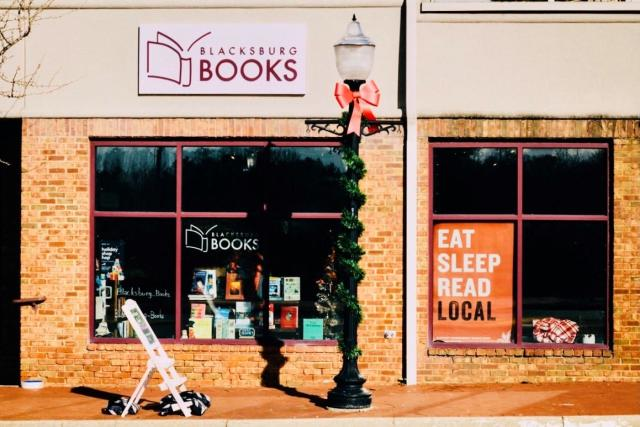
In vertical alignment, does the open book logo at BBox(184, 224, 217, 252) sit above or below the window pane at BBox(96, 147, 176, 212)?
below

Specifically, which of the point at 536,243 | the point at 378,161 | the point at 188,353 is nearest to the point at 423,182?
the point at 378,161

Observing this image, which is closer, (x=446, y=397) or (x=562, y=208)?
(x=446, y=397)

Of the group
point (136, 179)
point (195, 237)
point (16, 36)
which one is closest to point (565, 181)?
point (195, 237)

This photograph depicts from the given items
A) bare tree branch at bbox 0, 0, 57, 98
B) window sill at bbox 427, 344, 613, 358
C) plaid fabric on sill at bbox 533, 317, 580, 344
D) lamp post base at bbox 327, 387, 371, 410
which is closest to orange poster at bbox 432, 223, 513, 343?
window sill at bbox 427, 344, 613, 358

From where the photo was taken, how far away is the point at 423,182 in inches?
578

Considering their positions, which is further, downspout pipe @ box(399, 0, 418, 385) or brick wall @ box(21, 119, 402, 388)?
brick wall @ box(21, 119, 402, 388)

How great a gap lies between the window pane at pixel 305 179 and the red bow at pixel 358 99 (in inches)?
40.9

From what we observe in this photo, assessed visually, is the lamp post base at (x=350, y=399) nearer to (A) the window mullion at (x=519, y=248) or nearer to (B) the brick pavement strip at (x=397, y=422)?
(B) the brick pavement strip at (x=397, y=422)

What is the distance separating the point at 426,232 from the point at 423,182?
2.10 ft

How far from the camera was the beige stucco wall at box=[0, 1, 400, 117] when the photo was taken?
1470cm

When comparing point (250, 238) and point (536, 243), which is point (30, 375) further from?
point (536, 243)

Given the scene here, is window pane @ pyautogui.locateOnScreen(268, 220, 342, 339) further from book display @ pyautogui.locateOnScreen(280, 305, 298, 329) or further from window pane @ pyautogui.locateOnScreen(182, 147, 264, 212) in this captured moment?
window pane @ pyautogui.locateOnScreen(182, 147, 264, 212)

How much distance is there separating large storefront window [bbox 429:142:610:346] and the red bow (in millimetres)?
1489

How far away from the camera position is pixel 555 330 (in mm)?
14906
